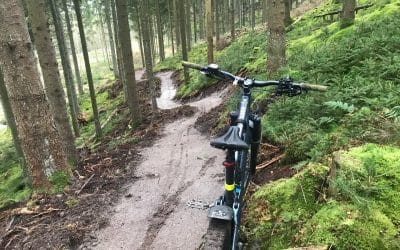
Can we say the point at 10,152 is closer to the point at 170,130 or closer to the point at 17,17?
the point at 170,130

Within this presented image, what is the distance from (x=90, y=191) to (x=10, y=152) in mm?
10974

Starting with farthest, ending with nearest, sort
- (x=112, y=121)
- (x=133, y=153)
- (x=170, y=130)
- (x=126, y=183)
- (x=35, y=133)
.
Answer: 1. (x=112, y=121)
2. (x=170, y=130)
3. (x=133, y=153)
4. (x=126, y=183)
5. (x=35, y=133)

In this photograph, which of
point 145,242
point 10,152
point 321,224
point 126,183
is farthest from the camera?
point 10,152

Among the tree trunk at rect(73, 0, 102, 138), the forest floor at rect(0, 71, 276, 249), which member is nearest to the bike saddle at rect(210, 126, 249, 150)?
the forest floor at rect(0, 71, 276, 249)

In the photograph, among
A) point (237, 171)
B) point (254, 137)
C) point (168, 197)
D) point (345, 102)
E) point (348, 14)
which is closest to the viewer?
point (237, 171)

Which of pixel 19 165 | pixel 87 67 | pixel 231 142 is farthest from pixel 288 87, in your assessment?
pixel 19 165

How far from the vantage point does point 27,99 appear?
6480 mm

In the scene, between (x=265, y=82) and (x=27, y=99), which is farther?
(x=27, y=99)

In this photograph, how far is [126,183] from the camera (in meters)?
7.66

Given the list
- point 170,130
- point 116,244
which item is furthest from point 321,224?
point 170,130

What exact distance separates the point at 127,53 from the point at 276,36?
5621 millimetres

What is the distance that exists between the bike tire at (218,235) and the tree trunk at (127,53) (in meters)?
10.5

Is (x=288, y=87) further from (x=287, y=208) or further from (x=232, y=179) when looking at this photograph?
(x=232, y=179)

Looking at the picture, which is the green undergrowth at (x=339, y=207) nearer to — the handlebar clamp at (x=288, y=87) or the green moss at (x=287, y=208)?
the green moss at (x=287, y=208)
